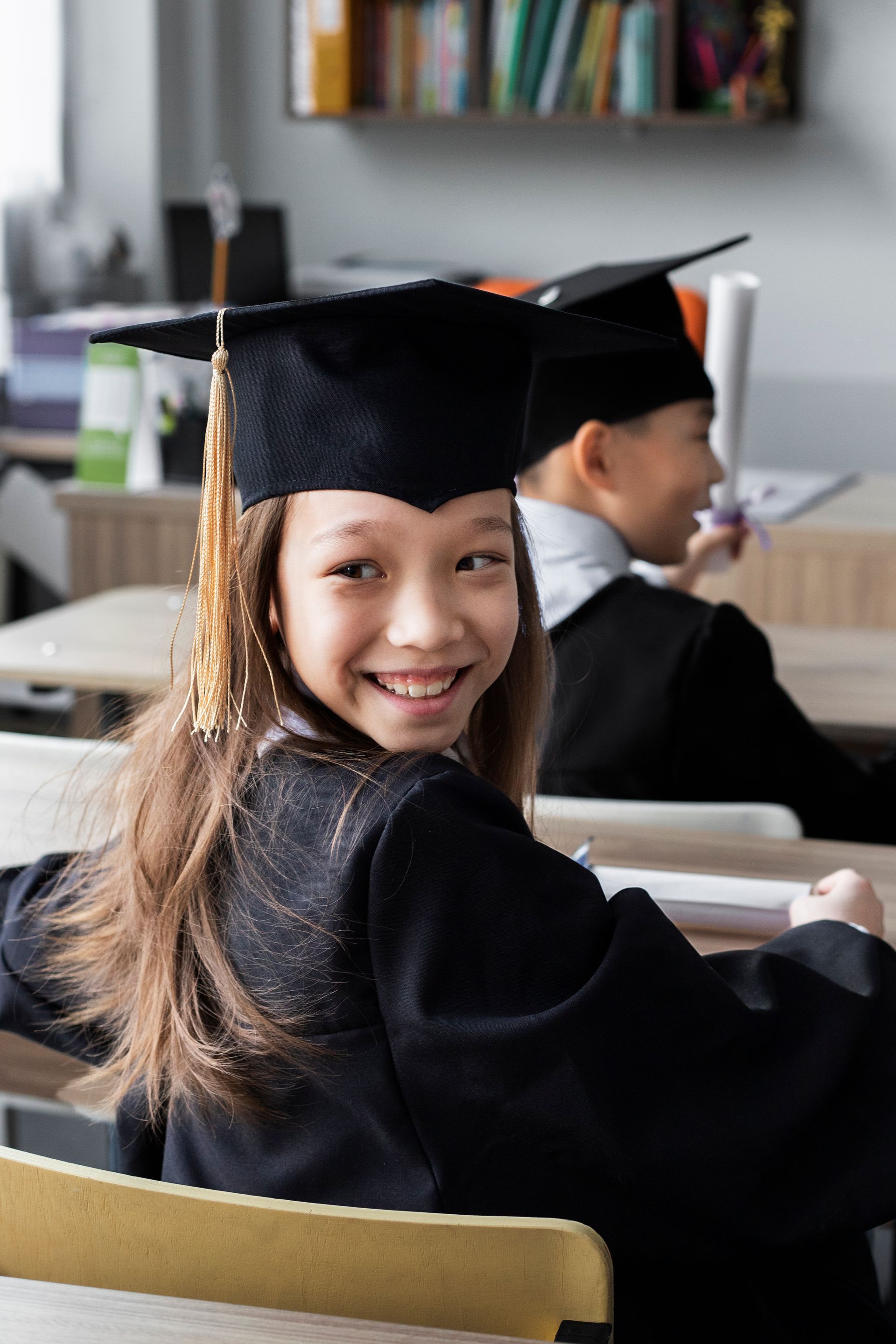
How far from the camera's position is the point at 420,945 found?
32.5 inches

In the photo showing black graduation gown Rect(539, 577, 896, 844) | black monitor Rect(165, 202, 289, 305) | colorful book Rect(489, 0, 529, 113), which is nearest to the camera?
black graduation gown Rect(539, 577, 896, 844)

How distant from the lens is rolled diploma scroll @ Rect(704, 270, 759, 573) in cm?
224

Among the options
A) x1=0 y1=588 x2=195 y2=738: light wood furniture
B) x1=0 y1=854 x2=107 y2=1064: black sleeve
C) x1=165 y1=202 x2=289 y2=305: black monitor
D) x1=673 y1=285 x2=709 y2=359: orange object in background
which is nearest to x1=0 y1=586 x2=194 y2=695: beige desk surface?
x1=0 y1=588 x2=195 y2=738: light wood furniture

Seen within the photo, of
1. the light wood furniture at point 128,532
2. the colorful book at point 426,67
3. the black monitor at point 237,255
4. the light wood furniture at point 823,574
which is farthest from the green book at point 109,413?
the colorful book at point 426,67

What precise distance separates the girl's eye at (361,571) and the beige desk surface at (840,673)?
1.11 meters

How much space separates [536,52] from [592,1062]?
395 cm

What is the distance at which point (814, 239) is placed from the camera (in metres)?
4.38

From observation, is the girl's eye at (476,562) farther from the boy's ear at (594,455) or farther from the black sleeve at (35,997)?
the boy's ear at (594,455)

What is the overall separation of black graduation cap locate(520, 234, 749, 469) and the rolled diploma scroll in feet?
1.62

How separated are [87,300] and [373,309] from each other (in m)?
3.83

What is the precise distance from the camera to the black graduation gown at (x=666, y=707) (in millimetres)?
1665

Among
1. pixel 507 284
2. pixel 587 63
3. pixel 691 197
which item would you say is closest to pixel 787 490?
pixel 507 284

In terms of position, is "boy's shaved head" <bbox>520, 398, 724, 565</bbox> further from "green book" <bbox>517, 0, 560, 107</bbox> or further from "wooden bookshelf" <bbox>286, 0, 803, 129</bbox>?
"green book" <bbox>517, 0, 560, 107</bbox>

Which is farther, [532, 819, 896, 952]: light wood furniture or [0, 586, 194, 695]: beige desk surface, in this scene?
[0, 586, 194, 695]: beige desk surface
